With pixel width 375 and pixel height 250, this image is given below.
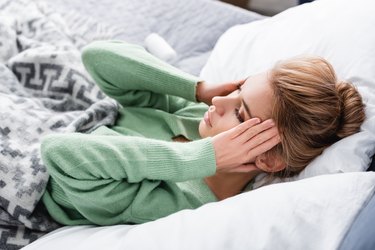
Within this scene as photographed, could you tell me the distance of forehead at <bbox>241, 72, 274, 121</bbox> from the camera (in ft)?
3.37

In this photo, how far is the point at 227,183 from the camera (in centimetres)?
114

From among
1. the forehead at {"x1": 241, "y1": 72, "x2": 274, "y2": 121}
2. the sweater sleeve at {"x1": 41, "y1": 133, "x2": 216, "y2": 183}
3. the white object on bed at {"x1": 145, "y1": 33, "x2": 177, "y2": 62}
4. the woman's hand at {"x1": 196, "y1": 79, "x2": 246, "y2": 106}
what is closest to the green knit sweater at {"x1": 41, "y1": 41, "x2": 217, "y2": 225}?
the sweater sleeve at {"x1": 41, "y1": 133, "x2": 216, "y2": 183}

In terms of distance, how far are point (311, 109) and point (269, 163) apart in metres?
0.16

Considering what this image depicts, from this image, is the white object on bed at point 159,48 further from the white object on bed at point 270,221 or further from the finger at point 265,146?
the white object on bed at point 270,221

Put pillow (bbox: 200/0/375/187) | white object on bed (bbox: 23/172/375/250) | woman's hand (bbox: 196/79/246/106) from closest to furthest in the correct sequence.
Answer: white object on bed (bbox: 23/172/375/250) → pillow (bbox: 200/0/375/187) → woman's hand (bbox: 196/79/246/106)

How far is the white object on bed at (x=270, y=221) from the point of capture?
734mm

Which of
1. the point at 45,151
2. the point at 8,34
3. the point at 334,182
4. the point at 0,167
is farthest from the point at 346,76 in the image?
the point at 8,34

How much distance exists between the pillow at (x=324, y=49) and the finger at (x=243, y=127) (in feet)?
0.45

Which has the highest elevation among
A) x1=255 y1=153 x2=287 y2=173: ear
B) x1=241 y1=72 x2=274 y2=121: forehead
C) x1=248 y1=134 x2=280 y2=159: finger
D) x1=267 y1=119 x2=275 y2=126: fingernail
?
x1=241 y1=72 x2=274 y2=121: forehead

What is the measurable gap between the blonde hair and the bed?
3 centimetres

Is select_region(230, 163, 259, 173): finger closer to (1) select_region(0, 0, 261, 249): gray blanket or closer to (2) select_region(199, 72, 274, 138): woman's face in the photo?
(2) select_region(199, 72, 274, 138): woman's face

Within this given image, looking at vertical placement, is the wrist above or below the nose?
below

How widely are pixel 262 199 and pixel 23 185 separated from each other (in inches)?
19.4

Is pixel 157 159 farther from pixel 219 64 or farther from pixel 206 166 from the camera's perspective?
pixel 219 64
